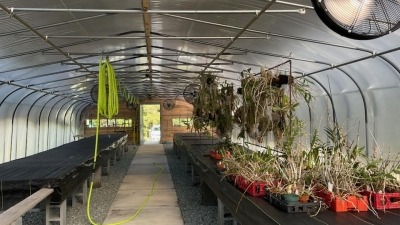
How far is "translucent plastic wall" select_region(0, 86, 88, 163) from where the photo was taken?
29.1ft

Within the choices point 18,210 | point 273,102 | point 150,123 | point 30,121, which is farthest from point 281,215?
point 150,123

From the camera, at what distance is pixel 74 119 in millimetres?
18594

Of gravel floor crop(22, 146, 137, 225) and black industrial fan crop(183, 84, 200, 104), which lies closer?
gravel floor crop(22, 146, 137, 225)

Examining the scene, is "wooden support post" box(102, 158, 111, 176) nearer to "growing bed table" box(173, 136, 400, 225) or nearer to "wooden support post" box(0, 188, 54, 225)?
"wooden support post" box(0, 188, 54, 225)

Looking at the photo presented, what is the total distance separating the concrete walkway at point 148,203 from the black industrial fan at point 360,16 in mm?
A: 3352

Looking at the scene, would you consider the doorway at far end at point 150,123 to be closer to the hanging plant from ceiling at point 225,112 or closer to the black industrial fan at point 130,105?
the black industrial fan at point 130,105

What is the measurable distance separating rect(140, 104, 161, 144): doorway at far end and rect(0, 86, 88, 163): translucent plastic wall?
13.1ft

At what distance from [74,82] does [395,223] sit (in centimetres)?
1039

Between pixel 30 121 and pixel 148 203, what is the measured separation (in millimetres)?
6958

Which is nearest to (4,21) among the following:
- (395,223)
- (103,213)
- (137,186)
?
(103,213)

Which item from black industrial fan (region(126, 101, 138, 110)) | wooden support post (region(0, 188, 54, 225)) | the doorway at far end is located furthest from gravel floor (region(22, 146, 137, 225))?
the doorway at far end

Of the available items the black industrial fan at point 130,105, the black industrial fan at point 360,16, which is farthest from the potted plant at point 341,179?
the black industrial fan at point 130,105

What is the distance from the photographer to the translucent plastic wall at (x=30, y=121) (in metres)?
8.88

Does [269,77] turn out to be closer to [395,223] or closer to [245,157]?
[245,157]
